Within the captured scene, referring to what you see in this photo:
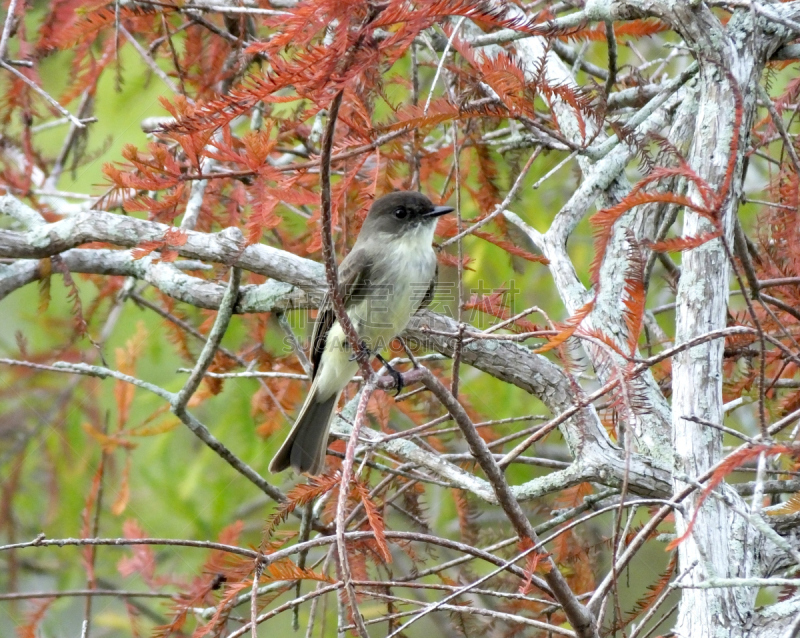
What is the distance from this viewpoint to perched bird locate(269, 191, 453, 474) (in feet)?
12.7

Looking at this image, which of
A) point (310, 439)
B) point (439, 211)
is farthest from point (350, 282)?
point (310, 439)

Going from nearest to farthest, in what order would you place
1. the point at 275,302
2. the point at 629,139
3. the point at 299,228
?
the point at 629,139, the point at 275,302, the point at 299,228

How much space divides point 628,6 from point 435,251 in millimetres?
1805

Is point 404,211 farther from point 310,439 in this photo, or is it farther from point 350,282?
point 310,439

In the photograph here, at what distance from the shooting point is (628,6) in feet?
8.68

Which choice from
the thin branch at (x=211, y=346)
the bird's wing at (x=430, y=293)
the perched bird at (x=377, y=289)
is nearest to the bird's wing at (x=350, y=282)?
the perched bird at (x=377, y=289)

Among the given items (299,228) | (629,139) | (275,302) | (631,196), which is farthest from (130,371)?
(631,196)

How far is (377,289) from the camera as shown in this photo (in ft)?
13.0

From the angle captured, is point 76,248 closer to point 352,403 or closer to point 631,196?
point 352,403

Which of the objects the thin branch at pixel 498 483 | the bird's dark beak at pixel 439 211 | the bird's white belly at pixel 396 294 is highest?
the bird's dark beak at pixel 439 211

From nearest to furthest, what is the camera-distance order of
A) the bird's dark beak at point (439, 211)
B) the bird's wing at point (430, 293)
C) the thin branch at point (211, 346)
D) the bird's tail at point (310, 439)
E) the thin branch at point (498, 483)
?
the thin branch at point (498, 483)
the thin branch at point (211, 346)
the bird's dark beak at point (439, 211)
the bird's tail at point (310, 439)
the bird's wing at point (430, 293)

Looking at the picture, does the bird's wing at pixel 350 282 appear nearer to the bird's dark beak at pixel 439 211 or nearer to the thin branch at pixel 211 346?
the bird's dark beak at pixel 439 211

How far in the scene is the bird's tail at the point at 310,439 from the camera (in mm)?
3924

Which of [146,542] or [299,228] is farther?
[299,228]
